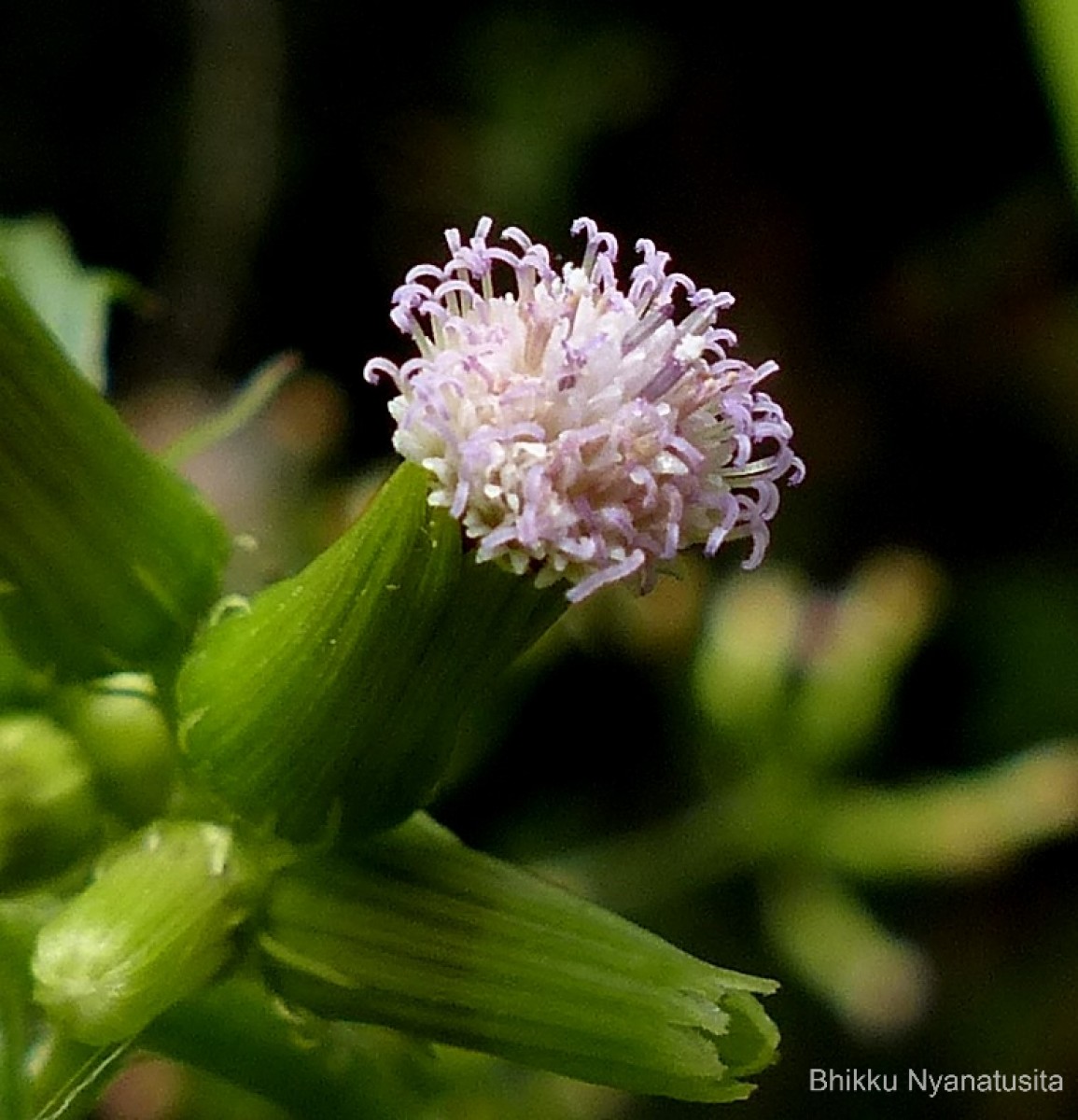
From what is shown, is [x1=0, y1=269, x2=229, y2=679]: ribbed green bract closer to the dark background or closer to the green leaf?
the green leaf

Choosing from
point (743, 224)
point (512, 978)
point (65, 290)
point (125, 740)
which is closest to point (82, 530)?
point (125, 740)

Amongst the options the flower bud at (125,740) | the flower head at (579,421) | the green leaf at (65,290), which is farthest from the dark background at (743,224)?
the flower head at (579,421)

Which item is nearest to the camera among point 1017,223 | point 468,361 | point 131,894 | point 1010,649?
point 468,361

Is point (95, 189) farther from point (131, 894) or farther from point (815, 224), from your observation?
point (131, 894)

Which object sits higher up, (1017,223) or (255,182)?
(1017,223)

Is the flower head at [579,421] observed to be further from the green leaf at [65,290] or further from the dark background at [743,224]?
the dark background at [743,224]

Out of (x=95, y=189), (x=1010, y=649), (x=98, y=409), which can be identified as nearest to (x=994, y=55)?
(x=1010, y=649)
